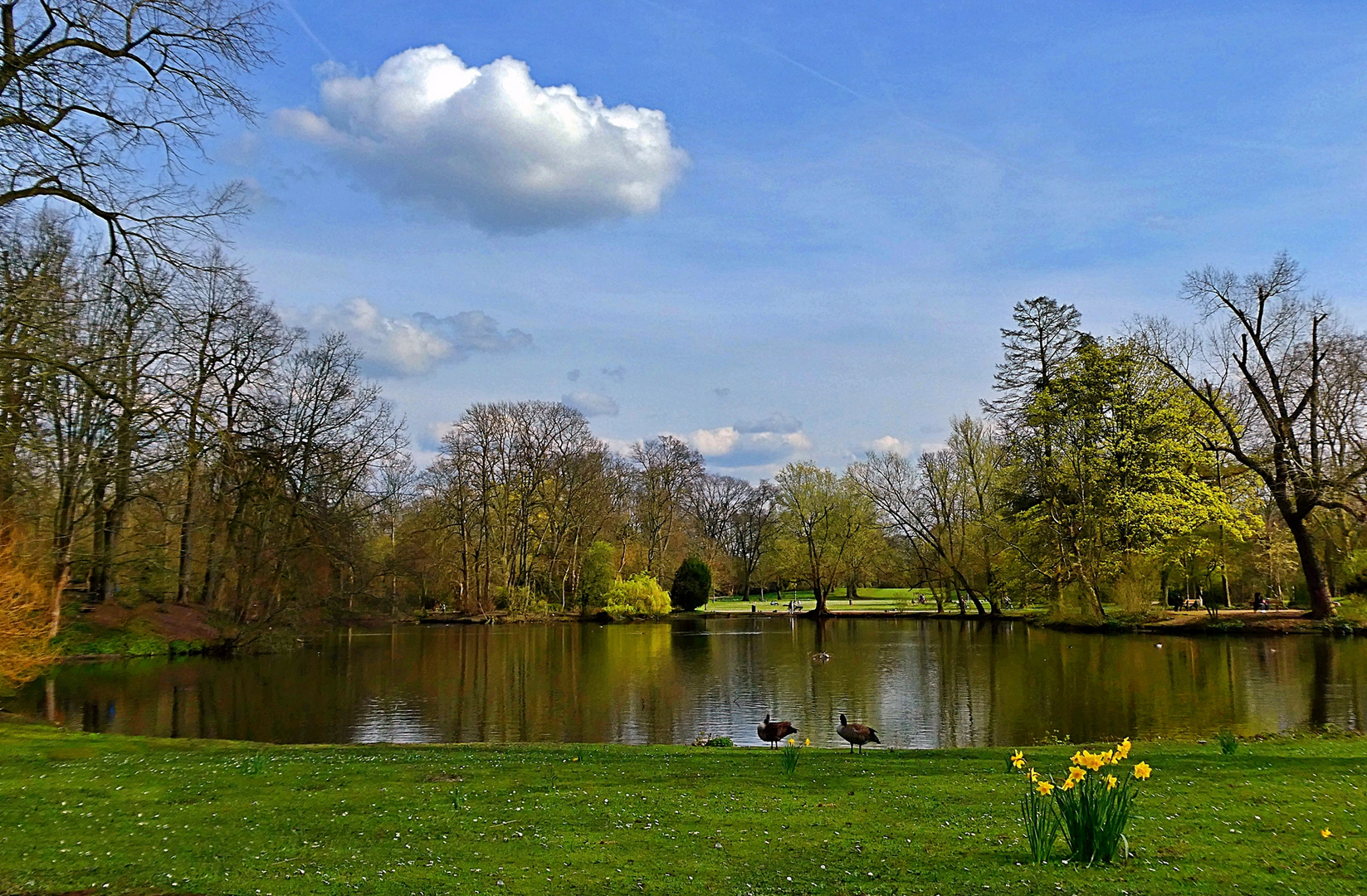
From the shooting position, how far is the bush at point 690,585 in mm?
65188

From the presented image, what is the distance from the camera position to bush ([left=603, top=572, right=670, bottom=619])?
183 ft

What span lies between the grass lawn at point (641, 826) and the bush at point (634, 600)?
4531 centimetres

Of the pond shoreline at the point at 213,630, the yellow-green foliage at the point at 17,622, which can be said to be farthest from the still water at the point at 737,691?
the yellow-green foliage at the point at 17,622

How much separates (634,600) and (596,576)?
142 inches

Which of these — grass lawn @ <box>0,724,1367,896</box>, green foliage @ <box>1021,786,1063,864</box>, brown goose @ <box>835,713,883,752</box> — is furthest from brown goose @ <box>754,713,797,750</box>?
green foliage @ <box>1021,786,1063,864</box>

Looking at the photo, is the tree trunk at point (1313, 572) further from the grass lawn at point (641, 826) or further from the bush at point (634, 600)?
the bush at point (634, 600)

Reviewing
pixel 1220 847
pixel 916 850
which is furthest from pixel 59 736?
pixel 1220 847

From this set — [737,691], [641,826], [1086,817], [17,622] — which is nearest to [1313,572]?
[737,691]

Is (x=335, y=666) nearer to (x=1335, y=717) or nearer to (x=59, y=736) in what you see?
(x=59, y=736)

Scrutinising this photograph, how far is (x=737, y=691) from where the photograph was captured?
2247cm

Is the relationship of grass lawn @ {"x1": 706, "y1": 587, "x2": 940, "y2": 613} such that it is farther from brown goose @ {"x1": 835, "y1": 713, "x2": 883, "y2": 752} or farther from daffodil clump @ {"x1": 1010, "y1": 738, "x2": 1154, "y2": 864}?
daffodil clump @ {"x1": 1010, "y1": 738, "x2": 1154, "y2": 864}

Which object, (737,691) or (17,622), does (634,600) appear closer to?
(737,691)

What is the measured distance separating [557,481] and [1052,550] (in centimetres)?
3170

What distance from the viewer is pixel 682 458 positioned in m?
69.8
